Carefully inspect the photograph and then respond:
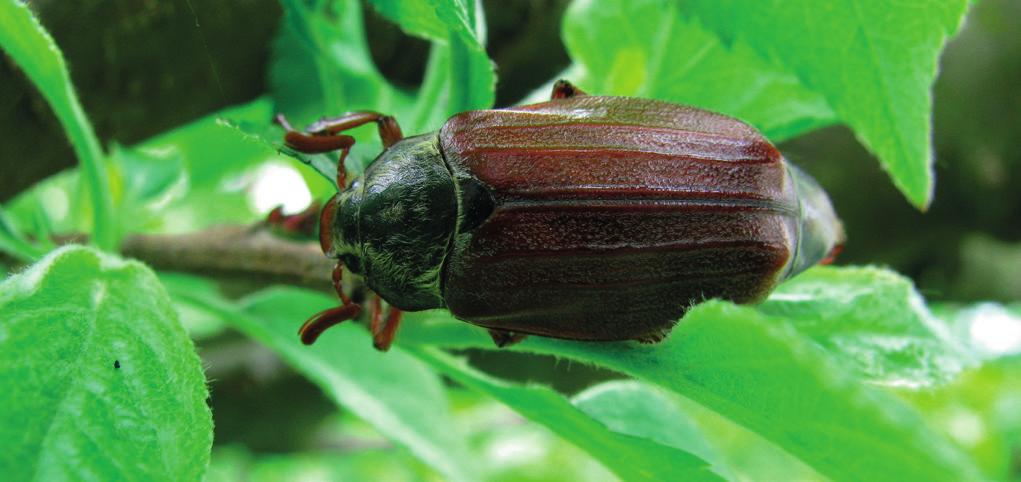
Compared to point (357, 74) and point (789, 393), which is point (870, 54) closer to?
point (789, 393)

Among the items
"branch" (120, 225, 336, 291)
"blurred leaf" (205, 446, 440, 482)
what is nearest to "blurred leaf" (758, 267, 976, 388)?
"branch" (120, 225, 336, 291)

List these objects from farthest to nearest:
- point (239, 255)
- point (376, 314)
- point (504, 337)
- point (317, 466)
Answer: point (317, 466) < point (239, 255) < point (376, 314) < point (504, 337)

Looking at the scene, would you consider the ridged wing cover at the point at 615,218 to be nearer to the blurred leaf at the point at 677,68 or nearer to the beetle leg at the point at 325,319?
the beetle leg at the point at 325,319

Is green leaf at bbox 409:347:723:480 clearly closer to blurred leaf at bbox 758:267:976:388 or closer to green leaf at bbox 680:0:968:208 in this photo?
blurred leaf at bbox 758:267:976:388

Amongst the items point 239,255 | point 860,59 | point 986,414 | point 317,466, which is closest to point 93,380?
point 239,255

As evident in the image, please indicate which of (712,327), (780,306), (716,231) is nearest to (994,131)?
(780,306)

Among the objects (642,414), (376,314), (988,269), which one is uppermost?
(376,314)

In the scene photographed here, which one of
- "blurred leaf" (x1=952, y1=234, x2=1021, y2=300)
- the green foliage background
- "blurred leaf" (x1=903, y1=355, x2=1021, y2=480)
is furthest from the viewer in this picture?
"blurred leaf" (x1=903, y1=355, x2=1021, y2=480)
